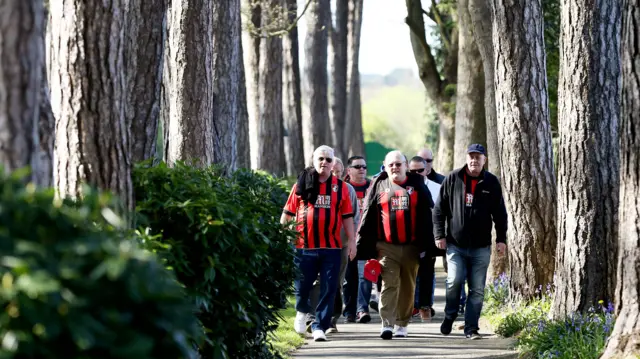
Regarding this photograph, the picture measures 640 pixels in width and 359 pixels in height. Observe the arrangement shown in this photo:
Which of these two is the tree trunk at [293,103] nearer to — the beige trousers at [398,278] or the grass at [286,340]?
the grass at [286,340]

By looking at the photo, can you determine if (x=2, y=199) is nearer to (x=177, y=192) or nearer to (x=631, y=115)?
(x=177, y=192)

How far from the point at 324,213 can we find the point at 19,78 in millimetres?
7158

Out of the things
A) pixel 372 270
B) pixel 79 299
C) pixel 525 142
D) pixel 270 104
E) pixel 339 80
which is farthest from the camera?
pixel 339 80

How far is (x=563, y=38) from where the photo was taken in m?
11.2

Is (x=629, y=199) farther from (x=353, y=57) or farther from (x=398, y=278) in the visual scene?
(x=353, y=57)

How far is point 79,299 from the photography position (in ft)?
12.8

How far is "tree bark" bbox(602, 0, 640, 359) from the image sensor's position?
758cm

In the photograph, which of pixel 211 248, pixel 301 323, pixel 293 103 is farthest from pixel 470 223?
pixel 293 103

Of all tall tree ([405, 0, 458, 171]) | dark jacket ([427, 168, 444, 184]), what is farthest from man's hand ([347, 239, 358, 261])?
tall tree ([405, 0, 458, 171])

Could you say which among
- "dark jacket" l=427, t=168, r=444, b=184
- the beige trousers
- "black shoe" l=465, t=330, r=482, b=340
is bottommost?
"black shoe" l=465, t=330, r=482, b=340

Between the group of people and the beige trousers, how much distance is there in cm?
1

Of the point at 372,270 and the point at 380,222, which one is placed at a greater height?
the point at 380,222

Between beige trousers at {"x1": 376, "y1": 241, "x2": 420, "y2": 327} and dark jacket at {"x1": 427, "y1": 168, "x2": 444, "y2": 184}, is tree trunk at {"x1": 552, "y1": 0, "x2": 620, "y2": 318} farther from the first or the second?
dark jacket at {"x1": 427, "y1": 168, "x2": 444, "y2": 184}

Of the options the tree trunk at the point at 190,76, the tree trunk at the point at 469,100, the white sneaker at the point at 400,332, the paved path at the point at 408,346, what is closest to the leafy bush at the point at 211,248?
the paved path at the point at 408,346
